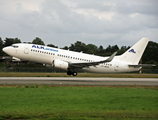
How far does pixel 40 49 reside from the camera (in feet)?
119

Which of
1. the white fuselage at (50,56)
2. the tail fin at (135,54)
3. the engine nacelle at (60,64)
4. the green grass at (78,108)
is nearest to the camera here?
the green grass at (78,108)

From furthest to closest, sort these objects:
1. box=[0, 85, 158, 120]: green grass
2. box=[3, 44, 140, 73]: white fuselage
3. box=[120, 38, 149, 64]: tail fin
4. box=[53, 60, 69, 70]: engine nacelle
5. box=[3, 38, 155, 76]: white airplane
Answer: box=[120, 38, 149, 64]: tail fin
box=[3, 44, 140, 73]: white fuselage
box=[3, 38, 155, 76]: white airplane
box=[53, 60, 69, 70]: engine nacelle
box=[0, 85, 158, 120]: green grass

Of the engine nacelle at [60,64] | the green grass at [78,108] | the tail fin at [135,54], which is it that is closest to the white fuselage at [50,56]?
the engine nacelle at [60,64]

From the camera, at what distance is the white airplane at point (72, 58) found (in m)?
36.0

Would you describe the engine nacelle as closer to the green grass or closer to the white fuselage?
the white fuselage

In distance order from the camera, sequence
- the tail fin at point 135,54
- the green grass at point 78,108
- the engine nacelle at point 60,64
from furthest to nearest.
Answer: the tail fin at point 135,54
the engine nacelle at point 60,64
the green grass at point 78,108

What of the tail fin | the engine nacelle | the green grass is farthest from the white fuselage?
the green grass

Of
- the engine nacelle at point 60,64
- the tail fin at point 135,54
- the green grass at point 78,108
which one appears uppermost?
the tail fin at point 135,54

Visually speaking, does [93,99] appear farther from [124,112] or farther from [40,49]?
[40,49]

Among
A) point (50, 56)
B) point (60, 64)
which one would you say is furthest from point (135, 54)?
point (50, 56)

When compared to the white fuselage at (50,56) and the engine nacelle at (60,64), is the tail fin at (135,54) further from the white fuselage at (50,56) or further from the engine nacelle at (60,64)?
the engine nacelle at (60,64)

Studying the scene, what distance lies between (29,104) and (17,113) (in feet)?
8.10

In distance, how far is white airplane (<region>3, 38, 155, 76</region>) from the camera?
3603 centimetres

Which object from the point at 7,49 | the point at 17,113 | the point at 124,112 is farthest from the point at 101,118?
the point at 7,49
